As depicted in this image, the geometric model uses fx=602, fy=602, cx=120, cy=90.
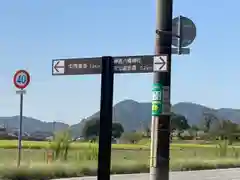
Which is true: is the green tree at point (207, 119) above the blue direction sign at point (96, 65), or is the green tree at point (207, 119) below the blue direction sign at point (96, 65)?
below

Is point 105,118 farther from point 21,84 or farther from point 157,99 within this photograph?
point 21,84

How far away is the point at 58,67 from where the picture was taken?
9688 mm

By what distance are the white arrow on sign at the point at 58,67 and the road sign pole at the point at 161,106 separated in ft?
4.87

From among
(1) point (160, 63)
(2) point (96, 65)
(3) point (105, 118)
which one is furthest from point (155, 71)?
(3) point (105, 118)

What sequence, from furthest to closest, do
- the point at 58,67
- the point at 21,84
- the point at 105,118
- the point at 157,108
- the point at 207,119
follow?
the point at 207,119 < the point at 21,84 < the point at 58,67 < the point at 157,108 < the point at 105,118

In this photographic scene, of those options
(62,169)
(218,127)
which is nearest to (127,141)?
(218,127)

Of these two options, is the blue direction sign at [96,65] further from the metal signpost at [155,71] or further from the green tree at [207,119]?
the green tree at [207,119]

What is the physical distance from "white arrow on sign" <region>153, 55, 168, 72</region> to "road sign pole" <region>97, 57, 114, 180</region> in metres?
0.70

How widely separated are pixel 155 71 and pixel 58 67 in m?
1.63

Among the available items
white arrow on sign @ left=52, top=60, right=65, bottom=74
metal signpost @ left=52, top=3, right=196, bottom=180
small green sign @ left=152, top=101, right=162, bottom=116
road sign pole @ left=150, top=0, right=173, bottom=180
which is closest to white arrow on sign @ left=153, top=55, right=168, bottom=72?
metal signpost @ left=52, top=3, right=196, bottom=180

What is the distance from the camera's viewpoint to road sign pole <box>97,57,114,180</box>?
9.34m

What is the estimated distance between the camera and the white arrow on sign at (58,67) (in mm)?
9675

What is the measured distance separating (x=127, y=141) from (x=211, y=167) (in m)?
43.4

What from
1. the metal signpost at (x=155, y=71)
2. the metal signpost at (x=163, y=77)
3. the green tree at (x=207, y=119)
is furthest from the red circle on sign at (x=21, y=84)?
the green tree at (x=207, y=119)
